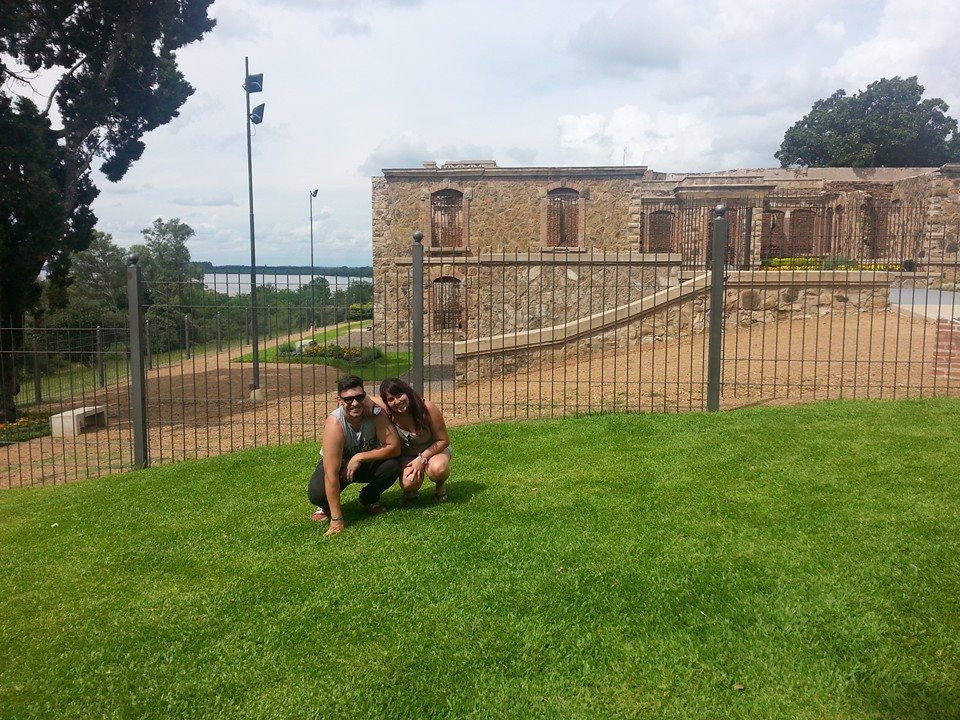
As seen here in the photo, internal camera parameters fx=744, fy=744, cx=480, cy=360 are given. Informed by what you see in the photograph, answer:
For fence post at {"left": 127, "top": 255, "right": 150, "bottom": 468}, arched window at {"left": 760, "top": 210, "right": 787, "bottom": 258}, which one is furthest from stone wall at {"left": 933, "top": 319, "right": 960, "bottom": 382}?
arched window at {"left": 760, "top": 210, "right": 787, "bottom": 258}

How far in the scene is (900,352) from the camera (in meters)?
10.5

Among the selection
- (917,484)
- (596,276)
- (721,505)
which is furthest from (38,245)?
(917,484)

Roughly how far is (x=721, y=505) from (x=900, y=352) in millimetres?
6941

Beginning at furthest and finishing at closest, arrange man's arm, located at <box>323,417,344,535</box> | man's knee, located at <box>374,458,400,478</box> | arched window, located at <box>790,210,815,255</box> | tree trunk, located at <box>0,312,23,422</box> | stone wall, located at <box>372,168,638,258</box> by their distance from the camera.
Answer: stone wall, located at <box>372,168,638,258</box> < arched window, located at <box>790,210,815,255</box> < tree trunk, located at <box>0,312,23,422</box> < man's knee, located at <box>374,458,400,478</box> < man's arm, located at <box>323,417,344,535</box>

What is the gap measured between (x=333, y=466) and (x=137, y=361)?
3.60 m

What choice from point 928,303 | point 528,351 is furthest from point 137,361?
point 928,303

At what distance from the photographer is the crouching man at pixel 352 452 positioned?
16.2 ft

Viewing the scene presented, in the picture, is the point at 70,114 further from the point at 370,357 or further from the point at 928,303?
the point at 928,303

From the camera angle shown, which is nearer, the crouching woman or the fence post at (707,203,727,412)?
the crouching woman

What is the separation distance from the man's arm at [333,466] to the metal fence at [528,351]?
1.79m

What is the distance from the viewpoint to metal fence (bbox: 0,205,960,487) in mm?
8023

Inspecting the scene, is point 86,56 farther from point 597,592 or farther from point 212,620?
point 597,592

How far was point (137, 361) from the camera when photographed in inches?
294

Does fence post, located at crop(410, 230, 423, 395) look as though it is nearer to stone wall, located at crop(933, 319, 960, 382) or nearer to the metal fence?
the metal fence
